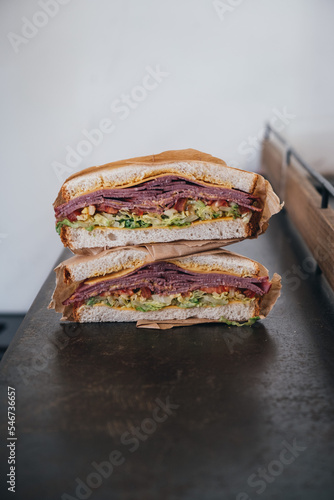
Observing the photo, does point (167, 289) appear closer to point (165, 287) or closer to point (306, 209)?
point (165, 287)

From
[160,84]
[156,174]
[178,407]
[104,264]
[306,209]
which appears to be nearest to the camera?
[178,407]

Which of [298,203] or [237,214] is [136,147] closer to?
[298,203]

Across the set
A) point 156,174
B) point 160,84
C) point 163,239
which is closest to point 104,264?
point 163,239

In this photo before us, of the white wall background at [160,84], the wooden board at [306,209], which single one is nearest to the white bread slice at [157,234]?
the wooden board at [306,209]

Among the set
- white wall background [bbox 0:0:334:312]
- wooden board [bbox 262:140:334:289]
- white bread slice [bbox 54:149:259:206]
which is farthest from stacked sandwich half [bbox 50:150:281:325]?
white wall background [bbox 0:0:334:312]

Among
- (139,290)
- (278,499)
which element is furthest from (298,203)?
(278,499)

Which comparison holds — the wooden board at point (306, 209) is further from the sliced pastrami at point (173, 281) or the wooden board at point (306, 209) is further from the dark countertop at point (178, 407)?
the sliced pastrami at point (173, 281)

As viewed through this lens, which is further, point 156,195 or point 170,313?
point 170,313

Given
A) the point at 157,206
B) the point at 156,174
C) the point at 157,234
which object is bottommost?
the point at 157,234
